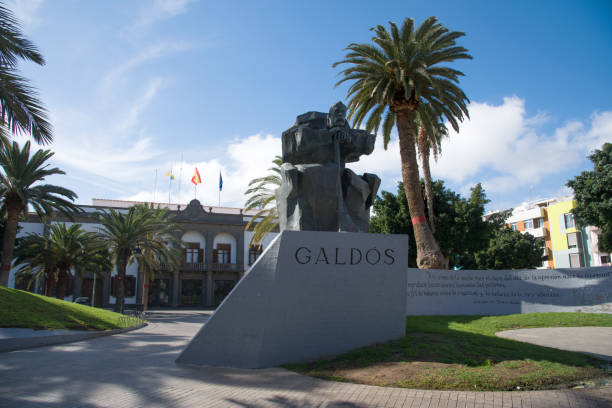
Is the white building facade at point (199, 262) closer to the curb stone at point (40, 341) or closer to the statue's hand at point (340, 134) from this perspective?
the curb stone at point (40, 341)

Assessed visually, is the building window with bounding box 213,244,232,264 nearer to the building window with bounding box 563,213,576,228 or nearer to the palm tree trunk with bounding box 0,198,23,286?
the palm tree trunk with bounding box 0,198,23,286

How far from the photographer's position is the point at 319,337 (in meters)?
7.10

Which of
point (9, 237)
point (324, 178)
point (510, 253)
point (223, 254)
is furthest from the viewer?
point (223, 254)

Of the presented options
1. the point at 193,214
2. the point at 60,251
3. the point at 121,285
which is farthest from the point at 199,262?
the point at 121,285

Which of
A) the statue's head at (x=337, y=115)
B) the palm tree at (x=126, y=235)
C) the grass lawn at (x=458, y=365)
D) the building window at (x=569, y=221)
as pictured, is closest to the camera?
the grass lawn at (x=458, y=365)

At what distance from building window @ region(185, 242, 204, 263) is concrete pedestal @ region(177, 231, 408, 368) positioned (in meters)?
41.0

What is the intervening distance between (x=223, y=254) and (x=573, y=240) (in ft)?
121

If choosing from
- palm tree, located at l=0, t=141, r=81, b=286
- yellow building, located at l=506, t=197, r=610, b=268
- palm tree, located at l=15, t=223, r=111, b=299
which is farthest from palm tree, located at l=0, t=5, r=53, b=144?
yellow building, located at l=506, t=197, r=610, b=268

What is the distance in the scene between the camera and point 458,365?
242 inches

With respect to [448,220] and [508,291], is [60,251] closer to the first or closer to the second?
[448,220]

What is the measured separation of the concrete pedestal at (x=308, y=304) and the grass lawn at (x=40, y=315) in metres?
5.95

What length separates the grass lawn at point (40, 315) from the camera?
10507mm

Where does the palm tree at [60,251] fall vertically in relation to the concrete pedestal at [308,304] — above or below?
above

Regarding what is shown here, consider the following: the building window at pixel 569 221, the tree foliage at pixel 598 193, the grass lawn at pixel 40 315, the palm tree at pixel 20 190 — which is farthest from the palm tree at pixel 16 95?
the building window at pixel 569 221
